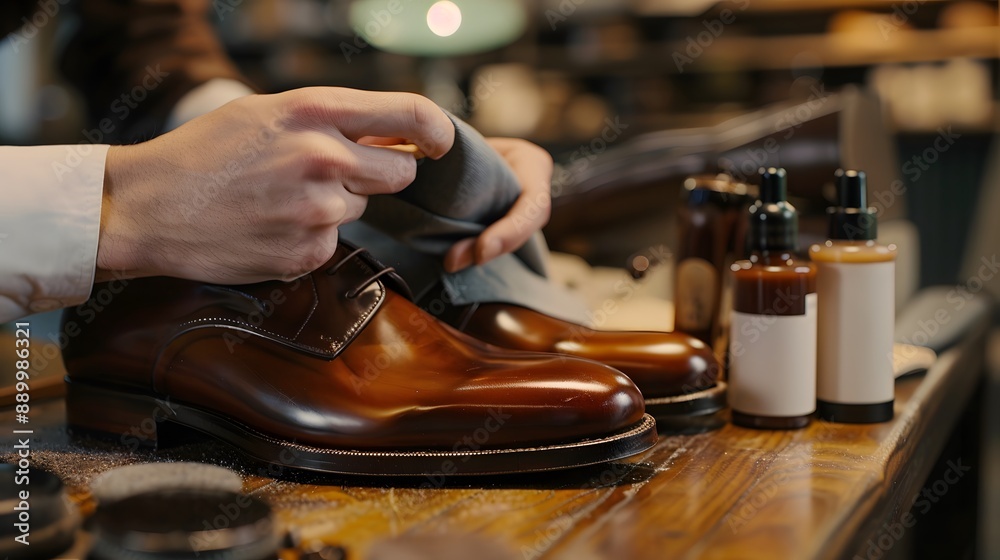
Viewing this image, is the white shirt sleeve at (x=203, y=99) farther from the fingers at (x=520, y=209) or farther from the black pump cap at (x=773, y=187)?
the black pump cap at (x=773, y=187)

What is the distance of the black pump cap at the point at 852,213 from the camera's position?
0.81m

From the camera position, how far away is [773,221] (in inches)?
30.8

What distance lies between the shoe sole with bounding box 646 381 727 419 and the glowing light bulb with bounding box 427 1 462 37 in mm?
3636

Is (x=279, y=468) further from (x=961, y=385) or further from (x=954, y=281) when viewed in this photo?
(x=954, y=281)

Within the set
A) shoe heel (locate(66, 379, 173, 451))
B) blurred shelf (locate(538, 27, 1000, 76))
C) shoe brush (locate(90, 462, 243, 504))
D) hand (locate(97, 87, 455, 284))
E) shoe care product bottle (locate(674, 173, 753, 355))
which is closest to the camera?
shoe brush (locate(90, 462, 243, 504))

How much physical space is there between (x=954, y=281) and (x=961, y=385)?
3177 millimetres

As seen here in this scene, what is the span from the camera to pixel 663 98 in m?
4.45

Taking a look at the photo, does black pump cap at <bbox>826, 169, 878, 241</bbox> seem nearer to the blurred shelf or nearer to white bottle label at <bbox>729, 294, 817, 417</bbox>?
white bottle label at <bbox>729, 294, 817, 417</bbox>

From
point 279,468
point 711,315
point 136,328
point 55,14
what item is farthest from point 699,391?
point 55,14

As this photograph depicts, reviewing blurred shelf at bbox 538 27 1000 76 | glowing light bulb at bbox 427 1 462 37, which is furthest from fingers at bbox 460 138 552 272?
blurred shelf at bbox 538 27 1000 76

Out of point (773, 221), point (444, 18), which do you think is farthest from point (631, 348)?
point (444, 18)

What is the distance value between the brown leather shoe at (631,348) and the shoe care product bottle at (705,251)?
20cm

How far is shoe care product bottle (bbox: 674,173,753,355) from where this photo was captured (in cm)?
103

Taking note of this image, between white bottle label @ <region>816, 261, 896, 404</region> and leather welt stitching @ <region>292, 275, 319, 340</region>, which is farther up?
leather welt stitching @ <region>292, 275, 319, 340</region>
